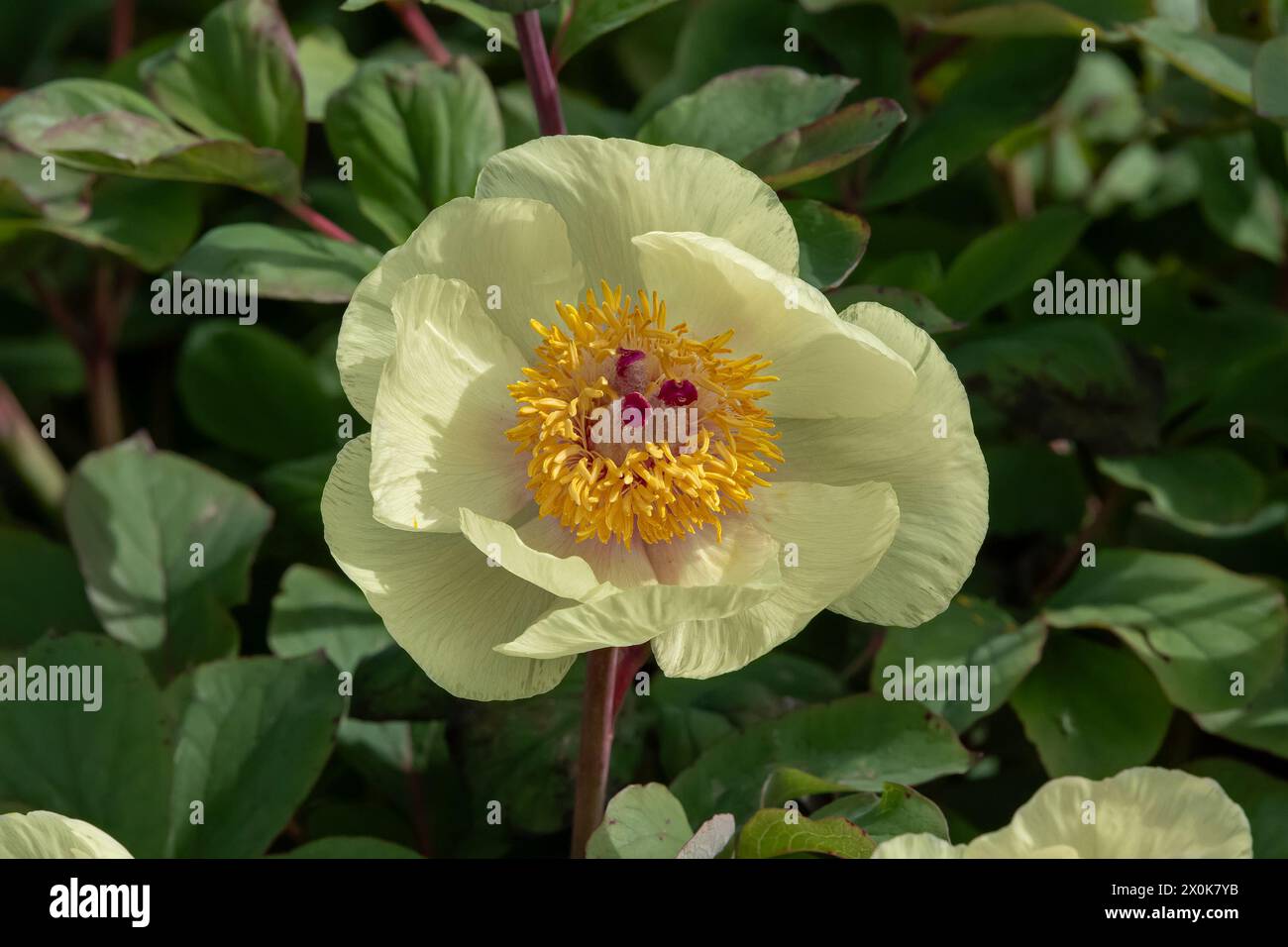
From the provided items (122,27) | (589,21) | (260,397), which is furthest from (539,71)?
(122,27)

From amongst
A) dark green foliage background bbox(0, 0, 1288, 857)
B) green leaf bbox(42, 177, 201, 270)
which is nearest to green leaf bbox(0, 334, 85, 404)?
dark green foliage background bbox(0, 0, 1288, 857)

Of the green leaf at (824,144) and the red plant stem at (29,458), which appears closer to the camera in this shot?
the green leaf at (824,144)

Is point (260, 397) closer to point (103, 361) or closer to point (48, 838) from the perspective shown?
point (103, 361)

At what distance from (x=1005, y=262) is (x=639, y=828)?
21.1 inches

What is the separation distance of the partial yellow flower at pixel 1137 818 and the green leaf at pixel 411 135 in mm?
542

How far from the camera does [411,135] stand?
36.6 inches

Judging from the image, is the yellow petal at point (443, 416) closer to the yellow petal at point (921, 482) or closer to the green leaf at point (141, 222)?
the yellow petal at point (921, 482)

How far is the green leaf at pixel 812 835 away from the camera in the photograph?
698mm

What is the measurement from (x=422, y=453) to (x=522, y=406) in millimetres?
79

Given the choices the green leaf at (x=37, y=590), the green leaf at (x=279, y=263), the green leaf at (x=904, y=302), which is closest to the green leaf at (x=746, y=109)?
the green leaf at (x=904, y=302)

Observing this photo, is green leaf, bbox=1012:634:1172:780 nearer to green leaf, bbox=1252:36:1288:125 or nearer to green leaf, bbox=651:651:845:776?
green leaf, bbox=651:651:845:776

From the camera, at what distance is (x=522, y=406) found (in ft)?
2.52
